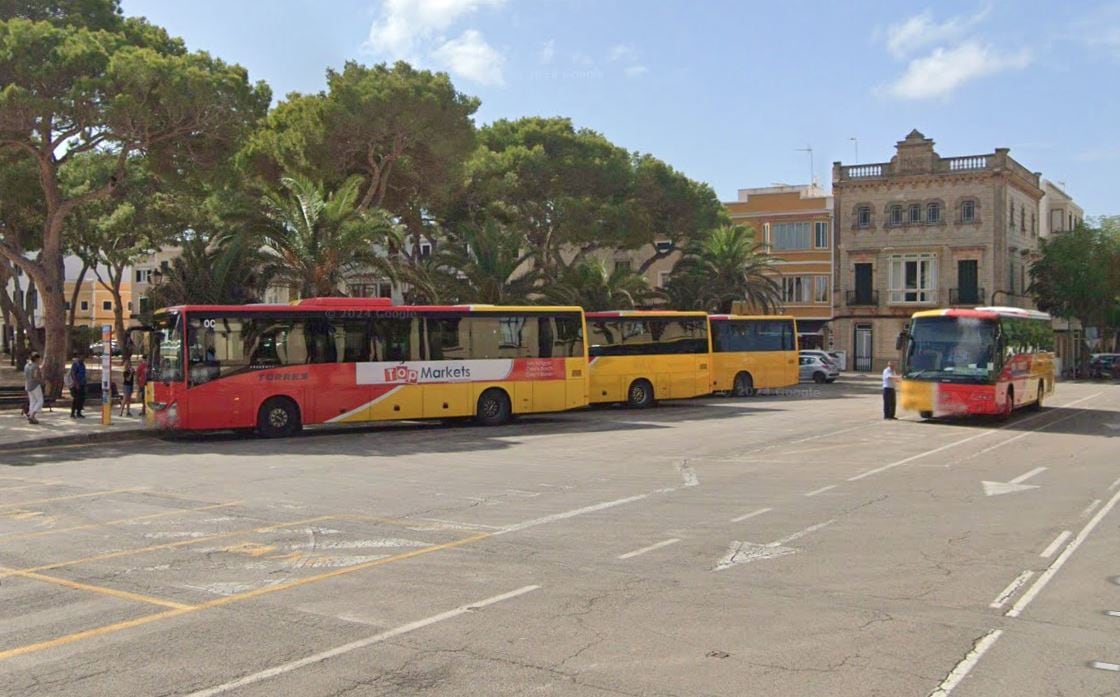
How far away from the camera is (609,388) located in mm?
31359

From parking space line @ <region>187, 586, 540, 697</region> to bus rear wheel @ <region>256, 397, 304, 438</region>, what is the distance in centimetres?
1595

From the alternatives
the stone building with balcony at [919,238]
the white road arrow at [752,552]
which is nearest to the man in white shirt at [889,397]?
the white road arrow at [752,552]

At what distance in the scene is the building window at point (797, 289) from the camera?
64.0 metres

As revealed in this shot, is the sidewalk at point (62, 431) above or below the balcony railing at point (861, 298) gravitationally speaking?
below

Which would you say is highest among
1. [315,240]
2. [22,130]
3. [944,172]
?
[944,172]

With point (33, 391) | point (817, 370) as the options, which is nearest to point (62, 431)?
point (33, 391)

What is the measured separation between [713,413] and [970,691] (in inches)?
936

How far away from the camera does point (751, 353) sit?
122ft

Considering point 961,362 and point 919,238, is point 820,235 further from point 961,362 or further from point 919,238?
point 961,362

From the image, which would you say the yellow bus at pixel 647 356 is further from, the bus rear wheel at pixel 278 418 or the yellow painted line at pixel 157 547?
the yellow painted line at pixel 157 547

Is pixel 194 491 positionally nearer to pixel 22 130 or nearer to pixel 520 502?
pixel 520 502

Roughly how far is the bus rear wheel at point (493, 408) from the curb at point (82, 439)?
7.57 metres

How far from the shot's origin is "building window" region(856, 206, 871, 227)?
61375 mm

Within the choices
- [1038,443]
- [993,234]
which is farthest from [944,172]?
[1038,443]
